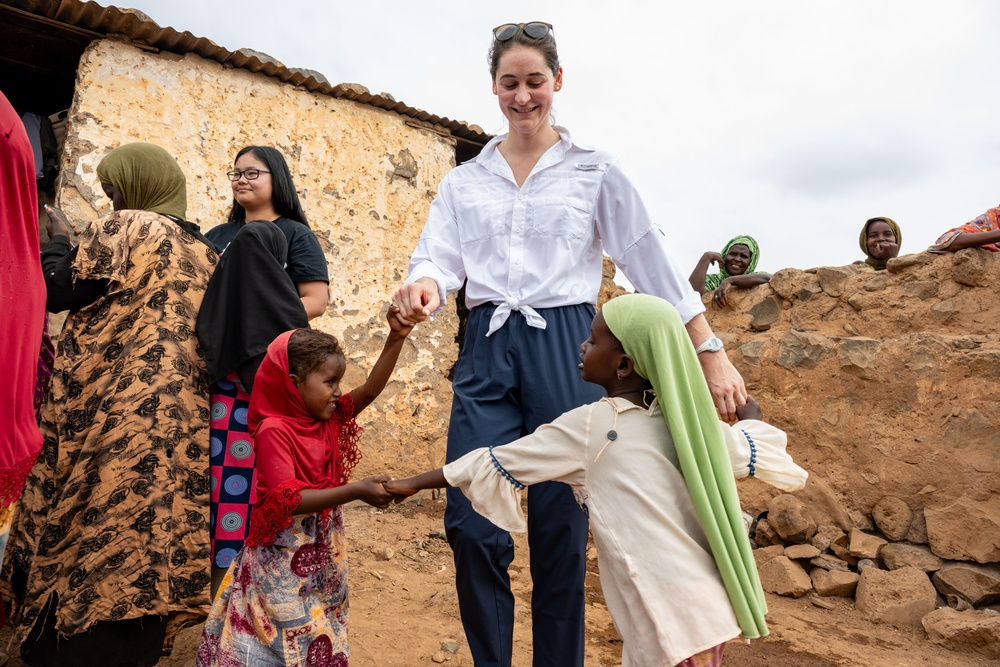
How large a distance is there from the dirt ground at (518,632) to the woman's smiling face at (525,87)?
7.07 feet

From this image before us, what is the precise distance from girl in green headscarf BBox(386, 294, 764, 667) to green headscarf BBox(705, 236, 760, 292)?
4.96 metres

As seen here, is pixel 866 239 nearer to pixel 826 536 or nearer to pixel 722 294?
pixel 722 294

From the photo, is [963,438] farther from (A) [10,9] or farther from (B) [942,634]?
(A) [10,9]

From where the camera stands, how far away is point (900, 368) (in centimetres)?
424

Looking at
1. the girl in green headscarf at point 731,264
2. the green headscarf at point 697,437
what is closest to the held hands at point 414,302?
the green headscarf at point 697,437

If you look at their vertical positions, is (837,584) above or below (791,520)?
below

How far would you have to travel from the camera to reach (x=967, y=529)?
12.7 feet

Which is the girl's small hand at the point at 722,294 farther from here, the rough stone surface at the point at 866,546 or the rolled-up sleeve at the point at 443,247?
the rolled-up sleeve at the point at 443,247

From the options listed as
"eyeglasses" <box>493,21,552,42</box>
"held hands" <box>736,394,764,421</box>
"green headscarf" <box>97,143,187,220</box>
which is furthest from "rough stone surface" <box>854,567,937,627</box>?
"green headscarf" <box>97,143,187,220</box>

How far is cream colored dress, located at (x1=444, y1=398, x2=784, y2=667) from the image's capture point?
1712 millimetres

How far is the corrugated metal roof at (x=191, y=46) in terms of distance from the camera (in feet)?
15.4

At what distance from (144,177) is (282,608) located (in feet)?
5.08

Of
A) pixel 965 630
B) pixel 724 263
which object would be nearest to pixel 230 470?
pixel 965 630

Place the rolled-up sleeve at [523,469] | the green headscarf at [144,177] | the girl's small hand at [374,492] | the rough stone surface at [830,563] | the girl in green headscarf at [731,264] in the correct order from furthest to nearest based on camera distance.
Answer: the girl in green headscarf at [731,264] → the rough stone surface at [830,563] → the green headscarf at [144,177] → the girl's small hand at [374,492] → the rolled-up sleeve at [523,469]
